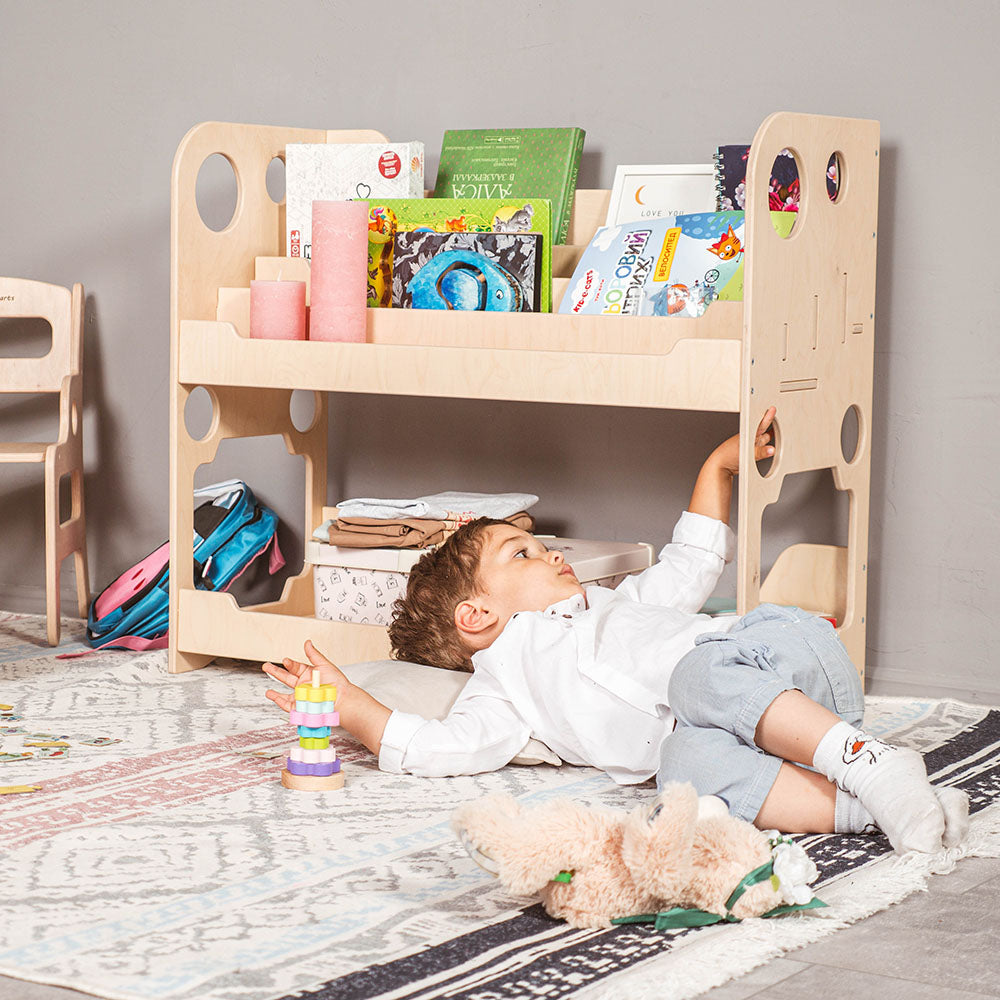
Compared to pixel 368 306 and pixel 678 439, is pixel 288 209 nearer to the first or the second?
pixel 368 306

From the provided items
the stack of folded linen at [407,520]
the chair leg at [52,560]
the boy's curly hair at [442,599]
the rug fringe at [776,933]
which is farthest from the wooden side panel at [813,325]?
the chair leg at [52,560]

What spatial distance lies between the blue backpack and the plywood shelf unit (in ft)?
0.51

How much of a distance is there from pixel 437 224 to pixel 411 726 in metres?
1.00

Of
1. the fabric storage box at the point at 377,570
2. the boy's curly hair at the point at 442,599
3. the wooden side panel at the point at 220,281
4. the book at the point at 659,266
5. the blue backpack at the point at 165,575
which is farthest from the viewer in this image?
the blue backpack at the point at 165,575

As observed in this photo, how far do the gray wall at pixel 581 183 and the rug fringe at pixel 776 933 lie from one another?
95 cm

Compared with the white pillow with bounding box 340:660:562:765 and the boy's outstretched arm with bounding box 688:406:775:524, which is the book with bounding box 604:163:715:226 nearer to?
the boy's outstretched arm with bounding box 688:406:775:524

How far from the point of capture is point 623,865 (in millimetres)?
1333

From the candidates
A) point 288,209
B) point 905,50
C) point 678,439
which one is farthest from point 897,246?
point 288,209

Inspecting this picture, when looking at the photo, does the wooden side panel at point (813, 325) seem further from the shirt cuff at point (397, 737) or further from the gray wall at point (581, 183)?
the shirt cuff at point (397, 737)

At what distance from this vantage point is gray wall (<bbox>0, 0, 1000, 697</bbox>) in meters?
2.39

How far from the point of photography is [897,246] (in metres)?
2.42

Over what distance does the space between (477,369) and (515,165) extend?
1.74 feet

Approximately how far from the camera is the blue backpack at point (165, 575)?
2809 millimetres

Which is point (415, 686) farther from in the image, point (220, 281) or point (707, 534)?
point (220, 281)
